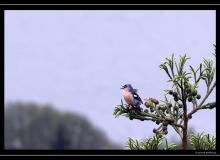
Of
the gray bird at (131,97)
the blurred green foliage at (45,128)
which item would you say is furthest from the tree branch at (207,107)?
the blurred green foliage at (45,128)

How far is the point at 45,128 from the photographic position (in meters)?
145

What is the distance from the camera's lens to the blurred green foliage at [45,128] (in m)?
133

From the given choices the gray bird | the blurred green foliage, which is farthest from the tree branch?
the blurred green foliage

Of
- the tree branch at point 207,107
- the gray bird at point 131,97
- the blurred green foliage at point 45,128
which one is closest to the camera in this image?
the tree branch at point 207,107

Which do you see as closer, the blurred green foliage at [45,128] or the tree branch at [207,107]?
the tree branch at [207,107]

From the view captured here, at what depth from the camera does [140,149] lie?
9484mm

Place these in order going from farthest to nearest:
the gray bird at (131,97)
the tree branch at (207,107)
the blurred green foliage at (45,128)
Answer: the blurred green foliage at (45,128) < the gray bird at (131,97) < the tree branch at (207,107)

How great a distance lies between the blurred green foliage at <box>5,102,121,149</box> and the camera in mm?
133125

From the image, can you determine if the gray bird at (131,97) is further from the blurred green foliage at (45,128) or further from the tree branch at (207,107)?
the blurred green foliage at (45,128)

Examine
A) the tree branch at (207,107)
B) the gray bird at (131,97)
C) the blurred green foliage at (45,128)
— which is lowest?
the tree branch at (207,107)

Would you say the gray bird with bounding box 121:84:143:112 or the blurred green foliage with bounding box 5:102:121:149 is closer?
the gray bird with bounding box 121:84:143:112

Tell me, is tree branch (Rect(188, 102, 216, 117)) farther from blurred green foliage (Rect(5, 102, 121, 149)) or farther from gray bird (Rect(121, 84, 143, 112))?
blurred green foliage (Rect(5, 102, 121, 149))

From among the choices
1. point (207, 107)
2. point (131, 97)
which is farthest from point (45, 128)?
point (207, 107)
